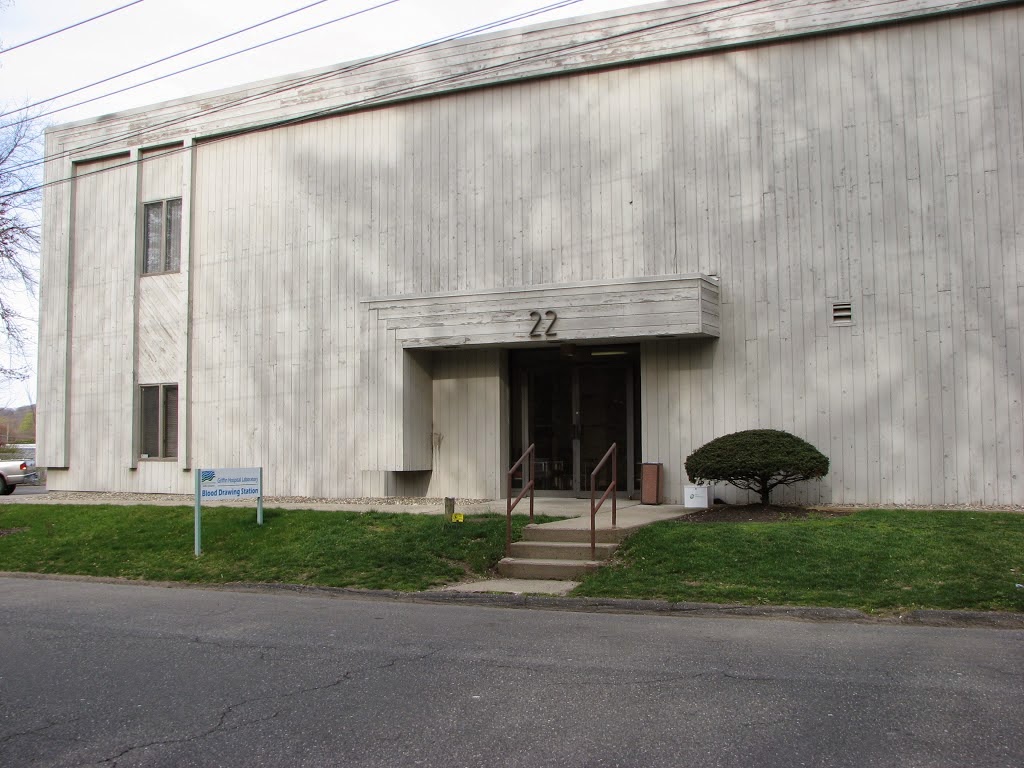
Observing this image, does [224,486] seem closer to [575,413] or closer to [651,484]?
[575,413]

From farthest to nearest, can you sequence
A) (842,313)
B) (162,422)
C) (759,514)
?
1. (162,422)
2. (842,313)
3. (759,514)

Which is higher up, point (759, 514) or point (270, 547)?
point (759, 514)

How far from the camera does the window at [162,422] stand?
803 inches

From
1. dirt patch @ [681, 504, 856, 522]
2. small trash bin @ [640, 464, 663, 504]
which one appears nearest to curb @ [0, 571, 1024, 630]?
dirt patch @ [681, 504, 856, 522]

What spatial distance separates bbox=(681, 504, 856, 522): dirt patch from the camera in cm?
1323

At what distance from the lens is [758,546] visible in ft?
36.7

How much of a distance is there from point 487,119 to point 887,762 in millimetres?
14855

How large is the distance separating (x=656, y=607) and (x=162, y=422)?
14232 millimetres

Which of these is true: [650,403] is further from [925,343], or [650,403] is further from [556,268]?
[925,343]

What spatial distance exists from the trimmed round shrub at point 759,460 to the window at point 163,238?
42.0ft

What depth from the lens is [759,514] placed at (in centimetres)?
1353

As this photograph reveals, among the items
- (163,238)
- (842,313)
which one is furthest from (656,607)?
(163,238)

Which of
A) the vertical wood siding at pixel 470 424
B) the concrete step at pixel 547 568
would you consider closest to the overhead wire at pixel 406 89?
the vertical wood siding at pixel 470 424

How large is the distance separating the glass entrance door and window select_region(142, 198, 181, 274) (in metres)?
8.37
